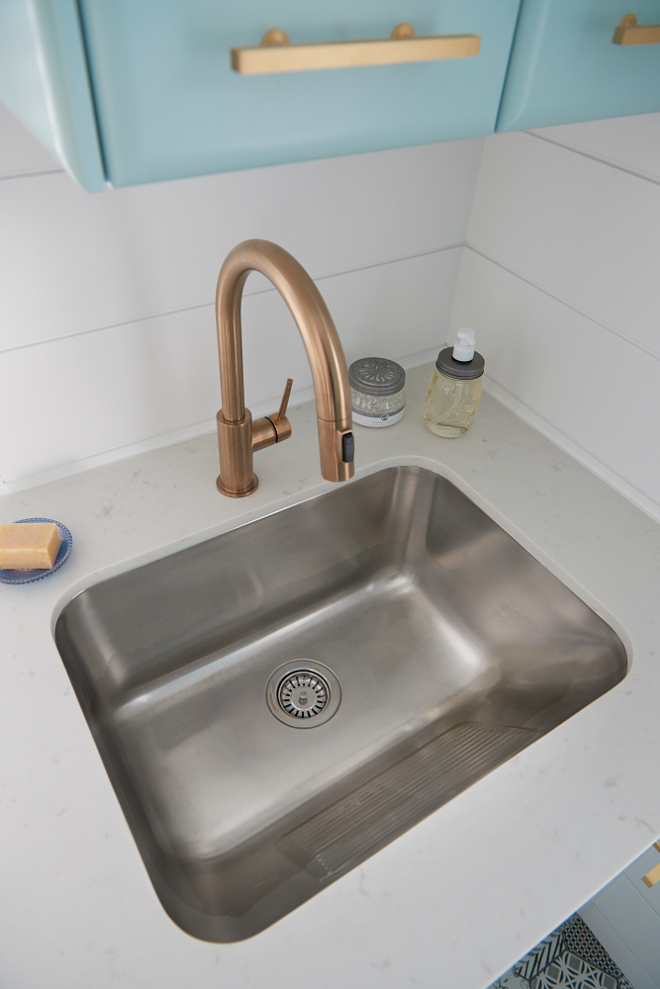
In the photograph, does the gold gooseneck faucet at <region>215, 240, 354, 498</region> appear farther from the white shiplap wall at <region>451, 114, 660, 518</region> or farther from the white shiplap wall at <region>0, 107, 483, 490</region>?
the white shiplap wall at <region>451, 114, 660, 518</region>

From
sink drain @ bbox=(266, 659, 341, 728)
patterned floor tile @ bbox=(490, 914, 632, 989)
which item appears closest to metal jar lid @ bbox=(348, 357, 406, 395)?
sink drain @ bbox=(266, 659, 341, 728)

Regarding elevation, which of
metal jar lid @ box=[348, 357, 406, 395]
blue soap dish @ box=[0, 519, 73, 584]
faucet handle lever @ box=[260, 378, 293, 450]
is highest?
faucet handle lever @ box=[260, 378, 293, 450]

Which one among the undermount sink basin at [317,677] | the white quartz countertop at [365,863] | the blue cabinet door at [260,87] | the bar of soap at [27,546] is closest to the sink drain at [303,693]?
the undermount sink basin at [317,677]

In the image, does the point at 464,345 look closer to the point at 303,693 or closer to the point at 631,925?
the point at 303,693

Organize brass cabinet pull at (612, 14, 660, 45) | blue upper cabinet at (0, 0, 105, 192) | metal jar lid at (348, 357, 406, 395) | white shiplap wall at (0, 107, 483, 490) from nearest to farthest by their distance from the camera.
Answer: blue upper cabinet at (0, 0, 105, 192)
brass cabinet pull at (612, 14, 660, 45)
white shiplap wall at (0, 107, 483, 490)
metal jar lid at (348, 357, 406, 395)

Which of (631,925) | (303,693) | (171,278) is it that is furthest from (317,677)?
(631,925)

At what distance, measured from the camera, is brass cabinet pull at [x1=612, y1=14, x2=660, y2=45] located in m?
0.46

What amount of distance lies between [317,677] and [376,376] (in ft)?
1.43

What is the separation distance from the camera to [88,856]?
555 millimetres

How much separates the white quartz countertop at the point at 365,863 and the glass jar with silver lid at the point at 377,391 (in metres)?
0.25

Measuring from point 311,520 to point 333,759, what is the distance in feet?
1.02

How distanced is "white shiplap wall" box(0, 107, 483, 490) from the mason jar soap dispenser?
0.14m

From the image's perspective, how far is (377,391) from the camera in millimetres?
931

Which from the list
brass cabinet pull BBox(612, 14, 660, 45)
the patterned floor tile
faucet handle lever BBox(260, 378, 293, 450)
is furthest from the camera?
the patterned floor tile
